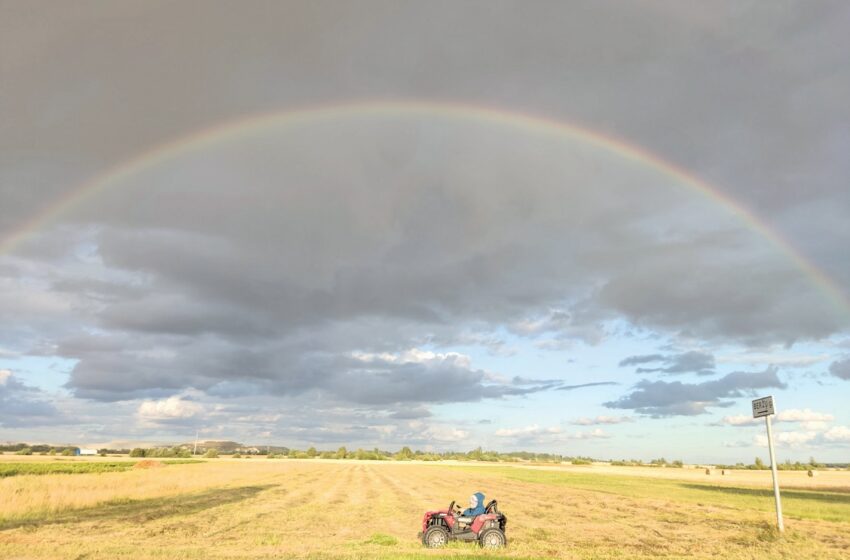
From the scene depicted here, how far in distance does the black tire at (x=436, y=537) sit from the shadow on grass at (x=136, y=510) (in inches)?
547

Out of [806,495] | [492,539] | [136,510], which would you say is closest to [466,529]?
[492,539]

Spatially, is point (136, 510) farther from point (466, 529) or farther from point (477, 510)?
point (477, 510)

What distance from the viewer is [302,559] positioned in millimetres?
15586

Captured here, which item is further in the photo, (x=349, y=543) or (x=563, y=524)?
(x=563, y=524)

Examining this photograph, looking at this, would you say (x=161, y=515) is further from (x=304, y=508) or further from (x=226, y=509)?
(x=304, y=508)

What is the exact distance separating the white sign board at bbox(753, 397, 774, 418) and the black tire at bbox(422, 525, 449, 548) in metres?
14.1

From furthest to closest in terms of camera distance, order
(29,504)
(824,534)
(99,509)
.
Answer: (99,509)
(29,504)
(824,534)

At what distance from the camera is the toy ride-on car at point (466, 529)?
18359 millimetres

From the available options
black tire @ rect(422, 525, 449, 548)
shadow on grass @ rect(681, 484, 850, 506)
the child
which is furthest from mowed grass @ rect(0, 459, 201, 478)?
shadow on grass @ rect(681, 484, 850, 506)

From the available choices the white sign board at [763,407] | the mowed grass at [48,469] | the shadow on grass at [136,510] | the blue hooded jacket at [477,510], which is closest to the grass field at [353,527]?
the shadow on grass at [136,510]

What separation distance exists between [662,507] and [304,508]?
2193 centimetres

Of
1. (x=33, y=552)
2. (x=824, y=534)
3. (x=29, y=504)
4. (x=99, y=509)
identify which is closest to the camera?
(x=33, y=552)

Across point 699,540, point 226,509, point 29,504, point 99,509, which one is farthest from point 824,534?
point 29,504

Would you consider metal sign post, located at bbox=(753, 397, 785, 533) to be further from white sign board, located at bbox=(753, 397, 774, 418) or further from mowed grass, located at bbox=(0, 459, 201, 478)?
mowed grass, located at bbox=(0, 459, 201, 478)
